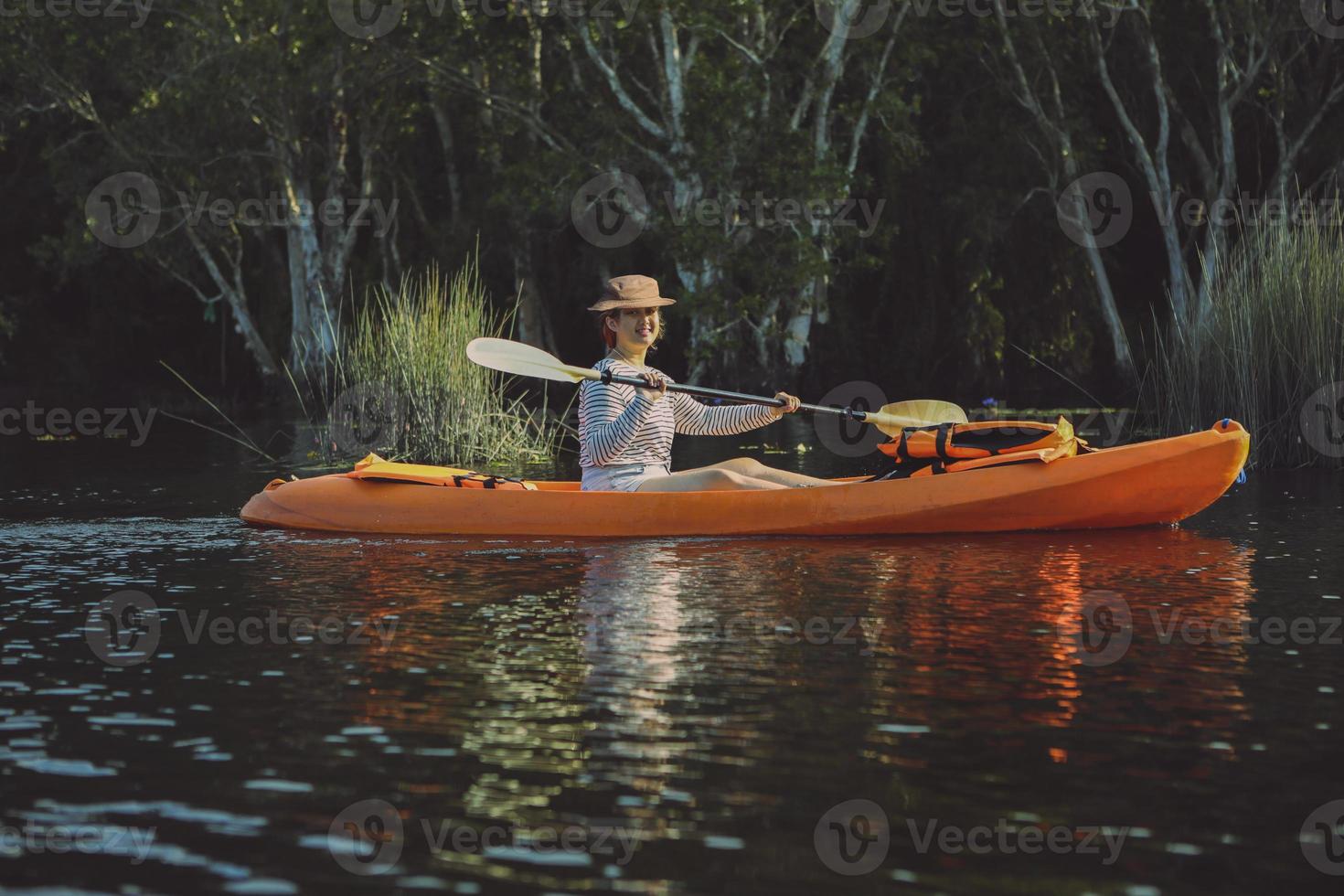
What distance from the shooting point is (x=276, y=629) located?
18.6 ft

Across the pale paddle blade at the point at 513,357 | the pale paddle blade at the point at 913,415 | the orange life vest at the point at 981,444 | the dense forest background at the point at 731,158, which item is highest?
the dense forest background at the point at 731,158

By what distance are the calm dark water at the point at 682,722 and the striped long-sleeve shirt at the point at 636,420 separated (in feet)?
1.70

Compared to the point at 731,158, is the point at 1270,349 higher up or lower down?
lower down

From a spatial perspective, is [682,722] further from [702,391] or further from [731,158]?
[731,158]

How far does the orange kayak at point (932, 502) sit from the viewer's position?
25.2 feet

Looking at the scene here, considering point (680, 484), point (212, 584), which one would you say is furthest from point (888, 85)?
point (212, 584)

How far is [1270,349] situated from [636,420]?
4510 millimetres

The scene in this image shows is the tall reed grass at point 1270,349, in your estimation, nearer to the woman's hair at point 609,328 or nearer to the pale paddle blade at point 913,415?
the pale paddle blade at point 913,415

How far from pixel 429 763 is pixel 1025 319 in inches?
800

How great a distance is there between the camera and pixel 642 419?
24.6 feet

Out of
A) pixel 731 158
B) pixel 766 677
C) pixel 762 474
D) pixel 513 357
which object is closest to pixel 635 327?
pixel 762 474

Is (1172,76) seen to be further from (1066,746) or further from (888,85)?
(1066,746)

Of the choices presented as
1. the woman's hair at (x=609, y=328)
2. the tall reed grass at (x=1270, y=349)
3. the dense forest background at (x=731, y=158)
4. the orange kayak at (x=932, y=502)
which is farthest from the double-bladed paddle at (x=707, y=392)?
the dense forest background at (x=731, y=158)

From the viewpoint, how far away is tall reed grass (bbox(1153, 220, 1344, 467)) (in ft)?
33.1
